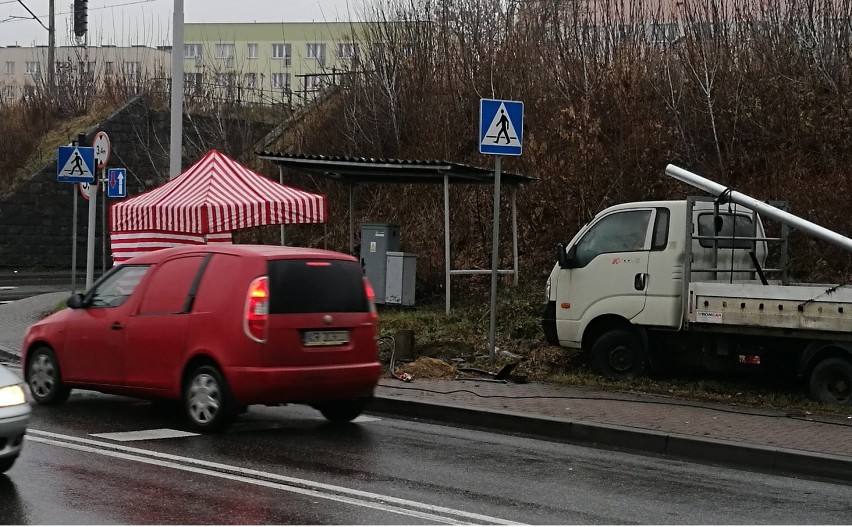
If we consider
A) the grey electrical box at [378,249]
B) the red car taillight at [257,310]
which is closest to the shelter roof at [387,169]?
the grey electrical box at [378,249]

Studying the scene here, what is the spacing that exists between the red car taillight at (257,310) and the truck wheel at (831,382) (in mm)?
5919

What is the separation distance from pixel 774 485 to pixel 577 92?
16.3 meters

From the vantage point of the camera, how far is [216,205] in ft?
59.6

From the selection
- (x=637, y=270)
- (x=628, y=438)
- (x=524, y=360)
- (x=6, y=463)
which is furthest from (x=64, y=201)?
(x=6, y=463)

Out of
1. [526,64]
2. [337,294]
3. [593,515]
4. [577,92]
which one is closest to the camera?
[593,515]

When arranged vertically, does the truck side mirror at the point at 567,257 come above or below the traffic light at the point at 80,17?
below

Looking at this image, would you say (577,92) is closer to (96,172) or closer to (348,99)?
(348,99)

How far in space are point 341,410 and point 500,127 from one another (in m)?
4.57

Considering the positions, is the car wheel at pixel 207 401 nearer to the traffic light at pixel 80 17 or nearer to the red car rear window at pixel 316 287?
the red car rear window at pixel 316 287

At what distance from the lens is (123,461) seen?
28.2ft

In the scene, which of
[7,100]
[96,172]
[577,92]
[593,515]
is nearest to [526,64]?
[577,92]

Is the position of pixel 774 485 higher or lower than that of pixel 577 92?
lower

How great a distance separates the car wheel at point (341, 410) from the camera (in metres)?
11.0

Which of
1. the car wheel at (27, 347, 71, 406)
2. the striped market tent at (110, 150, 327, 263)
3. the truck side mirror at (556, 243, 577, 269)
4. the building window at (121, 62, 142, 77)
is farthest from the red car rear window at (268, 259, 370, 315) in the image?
the building window at (121, 62, 142, 77)
